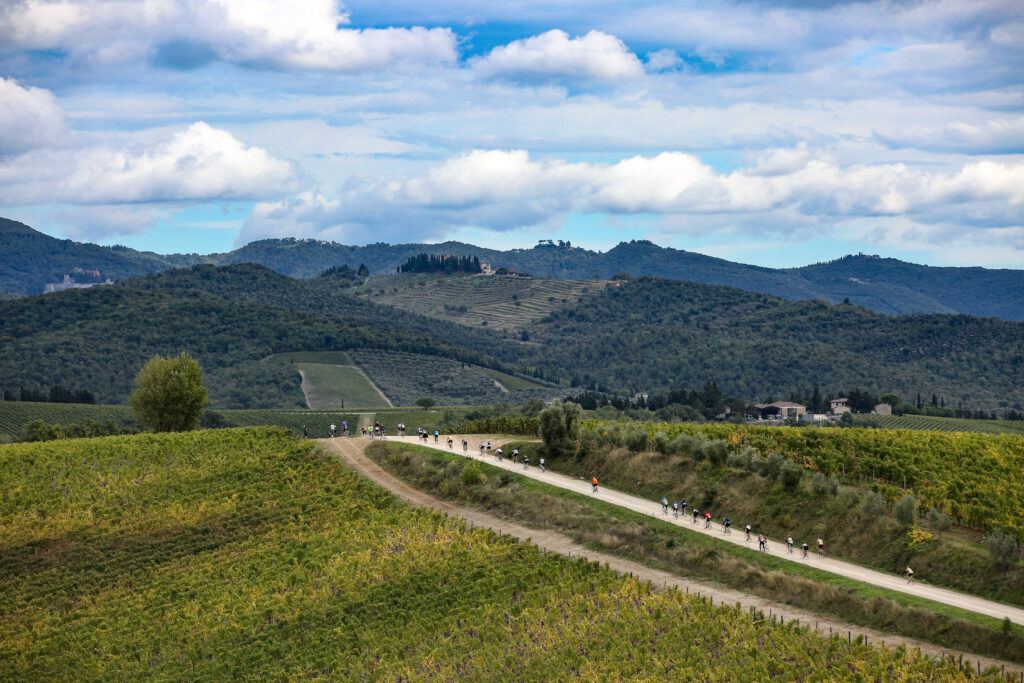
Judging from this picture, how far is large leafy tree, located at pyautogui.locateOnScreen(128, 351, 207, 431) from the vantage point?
110812mm

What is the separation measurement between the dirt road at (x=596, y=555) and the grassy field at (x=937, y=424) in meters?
107

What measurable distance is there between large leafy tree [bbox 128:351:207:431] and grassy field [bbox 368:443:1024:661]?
3684cm

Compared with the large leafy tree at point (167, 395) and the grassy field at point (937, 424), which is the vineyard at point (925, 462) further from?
the grassy field at point (937, 424)

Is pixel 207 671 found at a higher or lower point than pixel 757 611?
lower

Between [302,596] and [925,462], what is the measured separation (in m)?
43.1

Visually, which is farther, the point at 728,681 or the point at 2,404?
the point at 2,404

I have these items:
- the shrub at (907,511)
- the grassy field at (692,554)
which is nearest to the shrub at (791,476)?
the grassy field at (692,554)

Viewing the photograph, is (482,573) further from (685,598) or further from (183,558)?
(183,558)

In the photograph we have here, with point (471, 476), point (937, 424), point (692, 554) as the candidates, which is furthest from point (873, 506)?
point (937, 424)

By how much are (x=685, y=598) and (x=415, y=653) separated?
46.3ft

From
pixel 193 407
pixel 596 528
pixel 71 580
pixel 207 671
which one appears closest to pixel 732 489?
pixel 596 528

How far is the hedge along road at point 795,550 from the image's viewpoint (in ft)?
152

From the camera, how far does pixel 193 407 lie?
372 feet

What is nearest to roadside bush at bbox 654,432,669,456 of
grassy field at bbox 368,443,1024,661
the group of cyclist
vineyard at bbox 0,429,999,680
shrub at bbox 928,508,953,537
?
grassy field at bbox 368,443,1024,661
